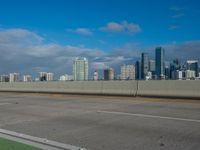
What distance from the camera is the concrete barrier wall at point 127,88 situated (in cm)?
1995

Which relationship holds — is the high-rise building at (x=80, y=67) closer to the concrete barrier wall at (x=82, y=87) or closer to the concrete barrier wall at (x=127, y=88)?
the concrete barrier wall at (x=82, y=87)

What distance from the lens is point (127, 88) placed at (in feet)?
77.4

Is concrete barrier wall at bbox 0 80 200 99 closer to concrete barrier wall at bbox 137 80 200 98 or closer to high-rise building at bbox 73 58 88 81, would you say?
concrete barrier wall at bbox 137 80 200 98

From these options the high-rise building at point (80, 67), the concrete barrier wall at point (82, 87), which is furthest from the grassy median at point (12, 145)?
the high-rise building at point (80, 67)

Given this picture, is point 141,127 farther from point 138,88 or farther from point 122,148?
point 138,88

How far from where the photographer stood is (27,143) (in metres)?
7.82

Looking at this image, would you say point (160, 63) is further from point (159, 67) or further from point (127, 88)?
point (127, 88)

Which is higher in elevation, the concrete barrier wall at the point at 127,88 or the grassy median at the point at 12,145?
the concrete barrier wall at the point at 127,88

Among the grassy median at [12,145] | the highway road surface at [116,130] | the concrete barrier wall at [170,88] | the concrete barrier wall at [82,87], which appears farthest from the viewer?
the concrete barrier wall at [82,87]

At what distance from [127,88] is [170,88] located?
3.68m

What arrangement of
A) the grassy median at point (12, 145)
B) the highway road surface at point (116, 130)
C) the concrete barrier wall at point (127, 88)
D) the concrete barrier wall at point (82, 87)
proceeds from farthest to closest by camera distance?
1. the concrete barrier wall at point (82, 87)
2. the concrete barrier wall at point (127, 88)
3. the highway road surface at point (116, 130)
4. the grassy median at point (12, 145)

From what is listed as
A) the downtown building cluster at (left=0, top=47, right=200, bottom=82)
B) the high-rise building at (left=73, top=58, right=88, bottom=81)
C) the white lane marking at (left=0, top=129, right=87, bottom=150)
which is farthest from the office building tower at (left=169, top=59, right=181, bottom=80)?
the white lane marking at (left=0, top=129, right=87, bottom=150)

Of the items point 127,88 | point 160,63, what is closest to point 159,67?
→ point 160,63

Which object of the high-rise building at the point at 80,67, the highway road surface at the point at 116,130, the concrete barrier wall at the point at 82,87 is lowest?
the highway road surface at the point at 116,130
